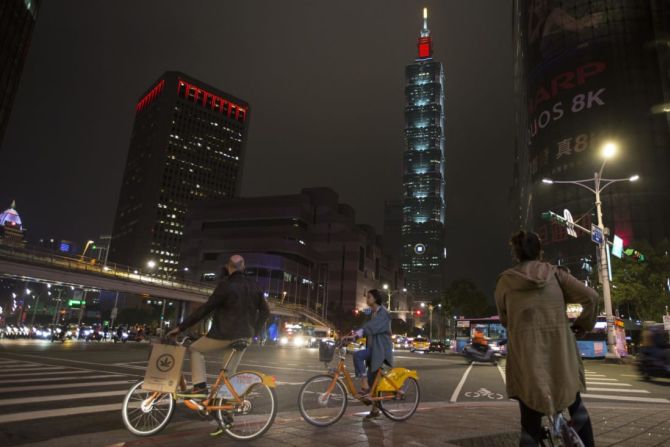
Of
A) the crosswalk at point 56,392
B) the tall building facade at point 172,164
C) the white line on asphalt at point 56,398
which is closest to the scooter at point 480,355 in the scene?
the crosswalk at point 56,392

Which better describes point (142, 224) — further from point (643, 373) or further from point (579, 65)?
point (643, 373)

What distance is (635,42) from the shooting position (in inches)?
2408

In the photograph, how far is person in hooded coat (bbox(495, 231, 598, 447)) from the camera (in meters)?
2.95

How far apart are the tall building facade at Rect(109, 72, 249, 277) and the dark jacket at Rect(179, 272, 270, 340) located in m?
164

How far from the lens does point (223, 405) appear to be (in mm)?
5219

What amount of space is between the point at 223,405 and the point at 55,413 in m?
3.22

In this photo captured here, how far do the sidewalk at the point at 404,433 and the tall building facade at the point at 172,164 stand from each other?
164 m

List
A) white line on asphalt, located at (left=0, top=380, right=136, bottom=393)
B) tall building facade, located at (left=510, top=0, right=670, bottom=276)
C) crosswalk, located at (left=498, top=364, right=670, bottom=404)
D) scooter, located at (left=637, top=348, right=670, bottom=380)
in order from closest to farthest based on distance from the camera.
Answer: white line on asphalt, located at (left=0, top=380, right=136, bottom=393) < crosswalk, located at (left=498, top=364, right=670, bottom=404) < scooter, located at (left=637, top=348, right=670, bottom=380) < tall building facade, located at (left=510, top=0, right=670, bottom=276)

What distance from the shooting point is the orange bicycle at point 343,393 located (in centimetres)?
593

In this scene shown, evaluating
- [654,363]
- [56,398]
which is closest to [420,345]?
[654,363]

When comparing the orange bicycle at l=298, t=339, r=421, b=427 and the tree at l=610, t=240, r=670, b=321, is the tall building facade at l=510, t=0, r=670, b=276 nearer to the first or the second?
the tree at l=610, t=240, r=670, b=321

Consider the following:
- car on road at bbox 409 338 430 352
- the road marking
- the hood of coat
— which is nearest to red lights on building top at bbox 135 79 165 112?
car on road at bbox 409 338 430 352

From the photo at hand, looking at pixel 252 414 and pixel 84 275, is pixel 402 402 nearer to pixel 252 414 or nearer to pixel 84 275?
pixel 252 414

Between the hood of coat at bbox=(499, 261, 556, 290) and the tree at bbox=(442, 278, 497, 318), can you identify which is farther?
the tree at bbox=(442, 278, 497, 318)
